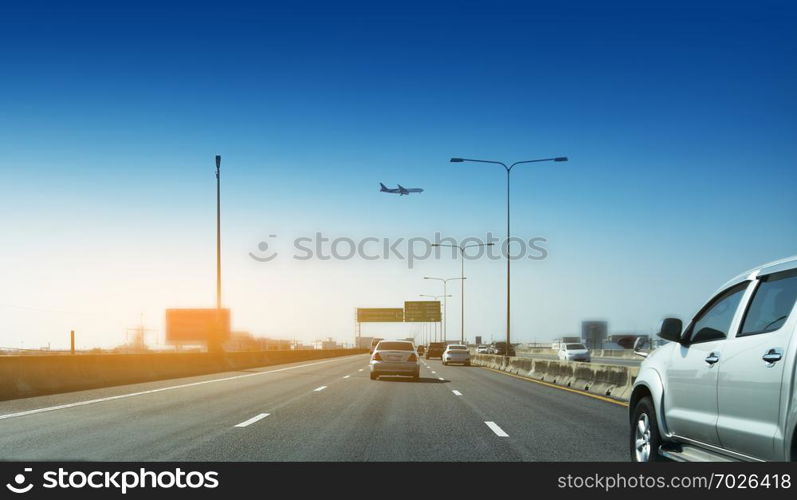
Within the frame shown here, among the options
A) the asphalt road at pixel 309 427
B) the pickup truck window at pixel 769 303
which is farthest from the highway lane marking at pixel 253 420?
the pickup truck window at pixel 769 303

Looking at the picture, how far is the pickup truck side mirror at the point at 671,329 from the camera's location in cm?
661

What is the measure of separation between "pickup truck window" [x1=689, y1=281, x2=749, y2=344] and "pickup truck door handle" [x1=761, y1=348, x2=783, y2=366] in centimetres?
94

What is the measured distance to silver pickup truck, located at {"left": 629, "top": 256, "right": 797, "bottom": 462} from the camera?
4.93m

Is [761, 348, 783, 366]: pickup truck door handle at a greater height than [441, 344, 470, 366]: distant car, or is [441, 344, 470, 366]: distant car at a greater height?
[761, 348, 783, 366]: pickup truck door handle

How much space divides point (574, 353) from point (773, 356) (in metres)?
46.4

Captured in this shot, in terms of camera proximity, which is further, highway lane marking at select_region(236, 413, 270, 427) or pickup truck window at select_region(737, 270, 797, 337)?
highway lane marking at select_region(236, 413, 270, 427)

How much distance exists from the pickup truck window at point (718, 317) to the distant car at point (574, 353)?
42.8 meters

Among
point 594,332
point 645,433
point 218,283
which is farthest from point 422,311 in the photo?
point 645,433
